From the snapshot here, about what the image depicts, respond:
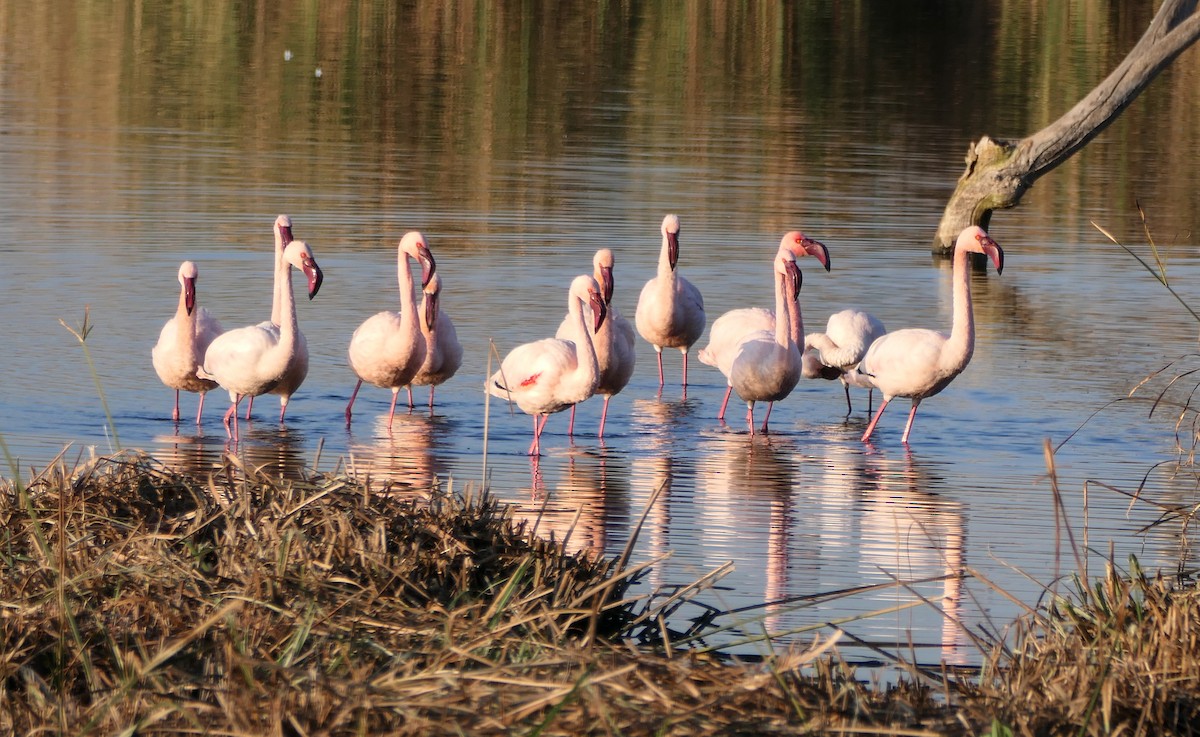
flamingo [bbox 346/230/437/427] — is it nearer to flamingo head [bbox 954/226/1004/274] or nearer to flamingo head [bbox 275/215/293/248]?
flamingo head [bbox 275/215/293/248]

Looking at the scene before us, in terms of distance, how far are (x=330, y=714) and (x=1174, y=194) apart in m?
18.5

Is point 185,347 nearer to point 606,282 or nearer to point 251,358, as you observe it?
point 251,358

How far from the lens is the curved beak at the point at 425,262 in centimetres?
1087

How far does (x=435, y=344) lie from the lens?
34.7 ft

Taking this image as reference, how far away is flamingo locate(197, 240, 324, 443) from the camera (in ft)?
32.1

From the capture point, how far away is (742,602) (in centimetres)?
641

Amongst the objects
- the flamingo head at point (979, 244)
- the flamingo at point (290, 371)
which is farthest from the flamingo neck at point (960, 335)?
the flamingo at point (290, 371)

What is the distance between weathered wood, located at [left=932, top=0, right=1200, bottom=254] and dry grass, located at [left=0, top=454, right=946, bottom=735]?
10656mm

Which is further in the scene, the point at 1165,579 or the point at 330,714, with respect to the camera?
the point at 1165,579

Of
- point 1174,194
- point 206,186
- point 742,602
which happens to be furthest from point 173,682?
point 1174,194

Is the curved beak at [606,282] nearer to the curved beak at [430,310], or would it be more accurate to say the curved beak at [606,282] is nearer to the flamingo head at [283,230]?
the curved beak at [430,310]

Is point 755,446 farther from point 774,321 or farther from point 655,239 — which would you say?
point 655,239

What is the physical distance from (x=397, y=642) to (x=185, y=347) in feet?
19.9

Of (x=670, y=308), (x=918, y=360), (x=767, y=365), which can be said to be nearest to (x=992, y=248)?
(x=918, y=360)
